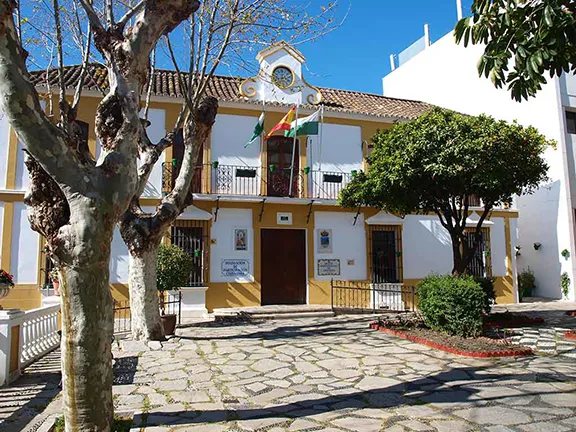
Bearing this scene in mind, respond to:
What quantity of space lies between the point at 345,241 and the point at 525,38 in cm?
1018

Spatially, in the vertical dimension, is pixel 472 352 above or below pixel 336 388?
above

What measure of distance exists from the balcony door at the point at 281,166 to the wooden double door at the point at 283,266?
1320 millimetres

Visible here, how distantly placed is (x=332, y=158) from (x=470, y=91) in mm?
8503

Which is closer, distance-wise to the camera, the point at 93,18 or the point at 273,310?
the point at 93,18

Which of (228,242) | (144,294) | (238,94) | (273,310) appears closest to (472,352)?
(144,294)

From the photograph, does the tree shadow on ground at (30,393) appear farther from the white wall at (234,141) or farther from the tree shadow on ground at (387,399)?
the white wall at (234,141)

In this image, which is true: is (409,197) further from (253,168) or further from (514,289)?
(514,289)

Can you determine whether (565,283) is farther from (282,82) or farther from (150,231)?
(150,231)

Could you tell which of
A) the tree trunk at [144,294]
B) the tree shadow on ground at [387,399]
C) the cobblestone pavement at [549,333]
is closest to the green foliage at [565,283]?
the cobblestone pavement at [549,333]

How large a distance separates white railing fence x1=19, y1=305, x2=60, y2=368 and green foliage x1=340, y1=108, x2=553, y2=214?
7472 millimetres

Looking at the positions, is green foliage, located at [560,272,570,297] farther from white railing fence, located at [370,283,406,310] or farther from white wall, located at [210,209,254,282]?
white wall, located at [210,209,254,282]

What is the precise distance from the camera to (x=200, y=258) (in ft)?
44.7

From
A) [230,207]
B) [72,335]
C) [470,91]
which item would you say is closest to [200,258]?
[230,207]

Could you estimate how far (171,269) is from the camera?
36.2 ft
